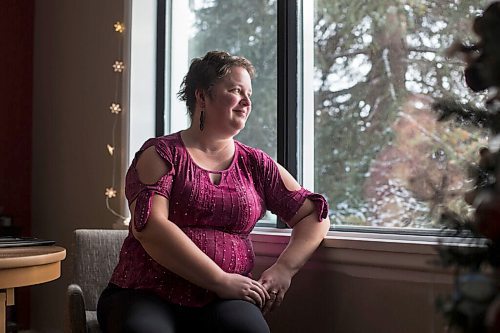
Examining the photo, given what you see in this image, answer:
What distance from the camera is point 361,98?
2057 mm

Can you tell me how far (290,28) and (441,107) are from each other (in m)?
1.53

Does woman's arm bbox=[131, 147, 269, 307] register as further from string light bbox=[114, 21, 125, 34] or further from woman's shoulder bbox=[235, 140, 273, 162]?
string light bbox=[114, 21, 125, 34]

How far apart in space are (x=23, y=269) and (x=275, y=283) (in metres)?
0.69

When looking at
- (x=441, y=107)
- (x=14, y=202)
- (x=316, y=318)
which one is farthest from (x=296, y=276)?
(x=14, y=202)

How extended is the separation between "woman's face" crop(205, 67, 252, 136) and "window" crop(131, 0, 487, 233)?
352mm

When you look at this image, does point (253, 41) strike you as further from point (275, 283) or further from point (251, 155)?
point (275, 283)

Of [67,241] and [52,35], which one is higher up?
[52,35]

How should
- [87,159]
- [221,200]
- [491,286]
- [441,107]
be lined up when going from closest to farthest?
1. [491,286]
2. [441,107]
3. [221,200]
4. [87,159]

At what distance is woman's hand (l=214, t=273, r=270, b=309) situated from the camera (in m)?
1.74

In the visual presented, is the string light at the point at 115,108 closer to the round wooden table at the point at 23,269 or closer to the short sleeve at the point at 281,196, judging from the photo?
the round wooden table at the point at 23,269

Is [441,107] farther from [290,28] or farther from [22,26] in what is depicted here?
[22,26]

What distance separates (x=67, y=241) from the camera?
10.1 ft

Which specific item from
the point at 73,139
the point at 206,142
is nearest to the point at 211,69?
the point at 206,142

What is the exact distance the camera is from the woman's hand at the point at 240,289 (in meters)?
1.74
